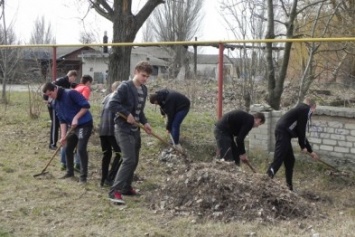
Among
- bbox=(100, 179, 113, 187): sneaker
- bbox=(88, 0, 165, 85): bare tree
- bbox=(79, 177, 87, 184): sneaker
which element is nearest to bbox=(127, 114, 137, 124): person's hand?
bbox=(100, 179, 113, 187): sneaker

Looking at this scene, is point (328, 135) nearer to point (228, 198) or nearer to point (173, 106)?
point (173, 106)

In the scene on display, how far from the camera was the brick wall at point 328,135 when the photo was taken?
743 centimetres

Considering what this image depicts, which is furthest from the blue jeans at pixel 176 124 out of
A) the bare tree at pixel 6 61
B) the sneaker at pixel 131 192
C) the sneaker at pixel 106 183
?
the bare tree at pixel 6 61

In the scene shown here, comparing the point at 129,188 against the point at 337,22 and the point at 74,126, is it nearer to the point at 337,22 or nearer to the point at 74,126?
the point at 74,126

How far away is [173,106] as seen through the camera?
311 inches

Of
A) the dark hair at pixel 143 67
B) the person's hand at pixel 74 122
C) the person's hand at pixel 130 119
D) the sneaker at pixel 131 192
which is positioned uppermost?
the dark hair at pixel 143 67

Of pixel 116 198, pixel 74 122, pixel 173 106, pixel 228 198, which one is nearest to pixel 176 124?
pixel 173 106

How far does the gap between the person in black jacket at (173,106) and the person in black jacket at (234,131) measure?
4.55 feet

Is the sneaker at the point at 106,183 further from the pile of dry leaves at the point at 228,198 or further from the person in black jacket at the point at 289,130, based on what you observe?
the person in black jacket at the point at 289,130

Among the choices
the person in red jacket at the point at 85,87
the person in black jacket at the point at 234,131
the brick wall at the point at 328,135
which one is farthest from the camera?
the person in red jacket at the point at 85,87

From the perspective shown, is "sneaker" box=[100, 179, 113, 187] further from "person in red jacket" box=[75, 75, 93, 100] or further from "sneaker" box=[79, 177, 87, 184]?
"person in red jacket" box=[75, 75, 93, 100]

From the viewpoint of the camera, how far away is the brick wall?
24.4ft

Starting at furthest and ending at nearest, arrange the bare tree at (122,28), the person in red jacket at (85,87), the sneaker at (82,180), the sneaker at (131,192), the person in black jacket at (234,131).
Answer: the bare tree at (122,28) < the person in red jacket at (85,87) < the sneaker at (82,180) < the person in black jacket at (234,131) < the sneaker at (131,192)

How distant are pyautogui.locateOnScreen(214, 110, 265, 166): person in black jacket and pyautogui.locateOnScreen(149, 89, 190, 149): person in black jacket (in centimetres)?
139
